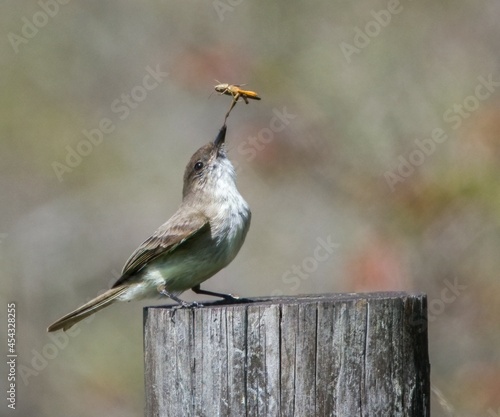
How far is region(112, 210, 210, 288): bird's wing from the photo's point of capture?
21.2ft

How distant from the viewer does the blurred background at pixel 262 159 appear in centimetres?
916

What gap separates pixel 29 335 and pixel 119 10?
12.6 feet

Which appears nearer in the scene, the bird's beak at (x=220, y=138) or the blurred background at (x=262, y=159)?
the bird's beak at (x=220, y=138)

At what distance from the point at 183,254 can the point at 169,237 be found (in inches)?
5.7

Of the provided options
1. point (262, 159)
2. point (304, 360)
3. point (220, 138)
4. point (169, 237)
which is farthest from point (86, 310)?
point (262, 159)

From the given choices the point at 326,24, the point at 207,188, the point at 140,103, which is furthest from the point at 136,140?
the point at 207,188

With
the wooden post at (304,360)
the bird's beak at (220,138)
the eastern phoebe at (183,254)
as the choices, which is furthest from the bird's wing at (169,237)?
the wooden post at (304,360)

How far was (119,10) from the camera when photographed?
11289 mm

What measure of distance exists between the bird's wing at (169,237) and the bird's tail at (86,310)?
0.44ft

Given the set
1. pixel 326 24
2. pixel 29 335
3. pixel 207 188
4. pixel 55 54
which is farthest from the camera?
pixel 55 54

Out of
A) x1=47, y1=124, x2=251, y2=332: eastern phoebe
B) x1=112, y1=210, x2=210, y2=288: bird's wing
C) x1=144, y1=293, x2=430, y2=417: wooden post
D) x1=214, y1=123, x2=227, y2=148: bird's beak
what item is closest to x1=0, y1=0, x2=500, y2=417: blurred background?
x1=214, y1=123, x2=227, y2=148: bird's beak

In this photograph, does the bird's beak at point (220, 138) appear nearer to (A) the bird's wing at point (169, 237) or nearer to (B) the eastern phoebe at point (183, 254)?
(B) the eastern phoebe at point (183, 254)

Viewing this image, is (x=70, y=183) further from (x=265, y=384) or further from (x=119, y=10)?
(x=265, y=384)

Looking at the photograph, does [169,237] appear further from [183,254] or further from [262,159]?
[262,159]
